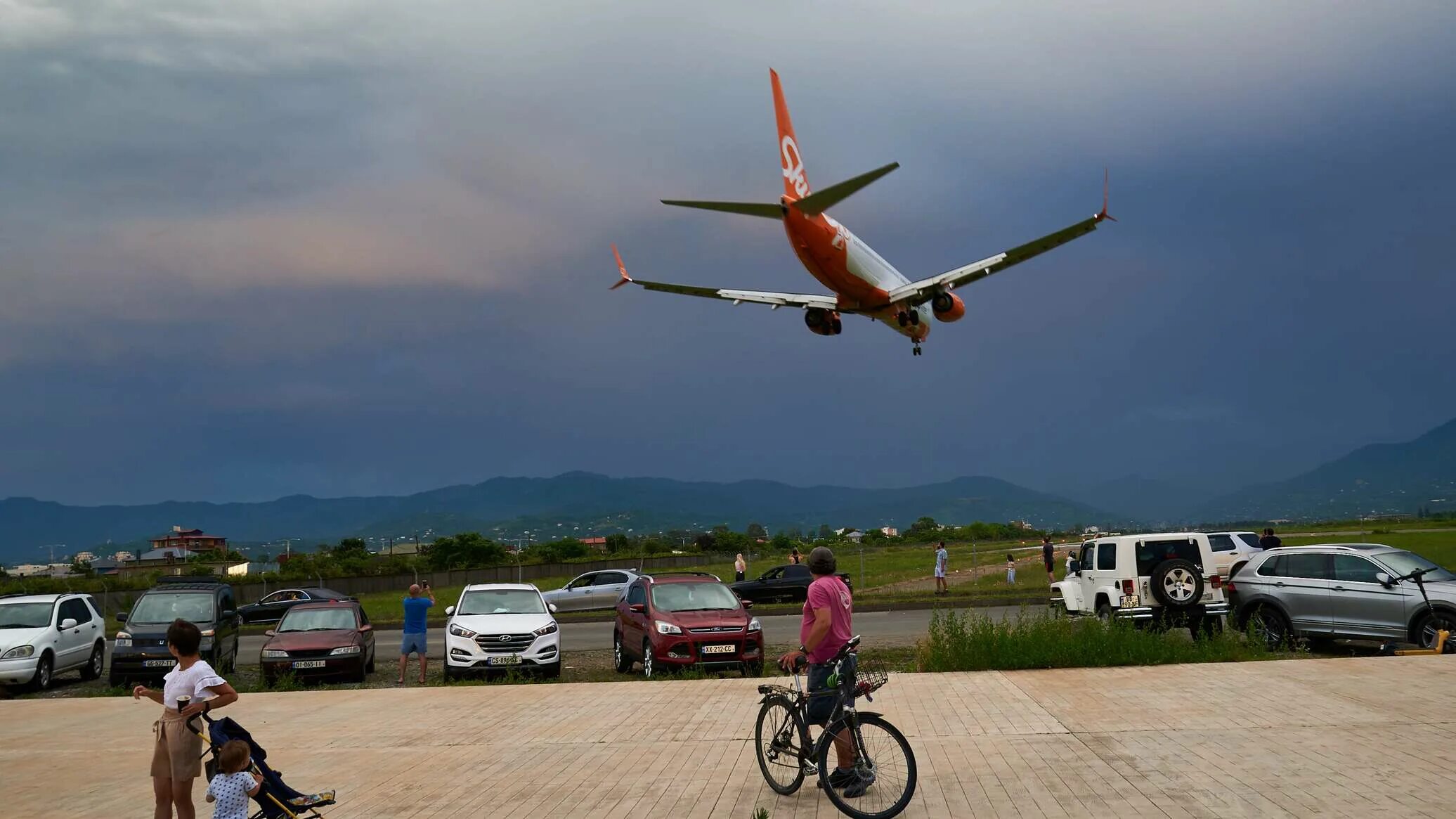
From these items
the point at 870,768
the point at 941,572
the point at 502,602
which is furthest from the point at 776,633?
the point at 870,768

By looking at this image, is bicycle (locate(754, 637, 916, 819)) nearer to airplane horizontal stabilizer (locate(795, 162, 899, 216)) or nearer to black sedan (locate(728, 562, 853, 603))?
airplane horizontal stabilizer (locate(795, 162, 899, 216))

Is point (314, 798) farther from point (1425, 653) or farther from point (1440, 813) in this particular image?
point (1425, 653)

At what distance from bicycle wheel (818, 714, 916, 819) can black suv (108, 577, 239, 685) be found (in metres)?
14.1

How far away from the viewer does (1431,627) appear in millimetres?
16203

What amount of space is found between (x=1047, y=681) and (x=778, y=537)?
72.9 m

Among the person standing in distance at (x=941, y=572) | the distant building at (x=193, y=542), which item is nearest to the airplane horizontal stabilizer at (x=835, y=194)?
the person standing in distance at (x=941, y=572)

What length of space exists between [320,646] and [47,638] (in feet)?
19.0

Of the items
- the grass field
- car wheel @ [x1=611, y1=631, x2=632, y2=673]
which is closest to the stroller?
car wheel @ [x1=611, y1=631, x2=632, y2=673]

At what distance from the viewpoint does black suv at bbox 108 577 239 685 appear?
768 inches

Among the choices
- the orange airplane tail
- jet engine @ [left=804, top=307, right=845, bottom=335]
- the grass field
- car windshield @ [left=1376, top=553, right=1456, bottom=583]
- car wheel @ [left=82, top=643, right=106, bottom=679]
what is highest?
the orange airplane tail

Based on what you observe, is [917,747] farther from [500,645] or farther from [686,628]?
[500,645]

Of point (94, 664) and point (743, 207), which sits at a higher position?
point (743, 207)

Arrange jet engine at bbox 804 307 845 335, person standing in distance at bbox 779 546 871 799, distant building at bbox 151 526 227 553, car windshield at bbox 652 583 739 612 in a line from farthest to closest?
1. distant building at bbox 151 526 227 553
2. jet engine at bbox 804 307 845 335
3. car windshield at bbox 652 583 739 612
4. person standing in distance at bbox 779 546 871 799

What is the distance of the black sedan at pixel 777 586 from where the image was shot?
33.4 m
